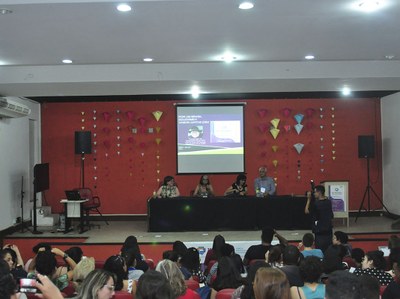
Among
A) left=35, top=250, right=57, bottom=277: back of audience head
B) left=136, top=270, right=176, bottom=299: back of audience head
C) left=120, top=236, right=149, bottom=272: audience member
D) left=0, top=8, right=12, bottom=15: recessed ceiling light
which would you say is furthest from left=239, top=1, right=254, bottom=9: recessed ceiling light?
left=136, top=270, right=176, bottom=299: back of audience head

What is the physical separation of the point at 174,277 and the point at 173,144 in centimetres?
831

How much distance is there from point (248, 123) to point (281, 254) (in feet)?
23.4

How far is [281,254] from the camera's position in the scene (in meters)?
4.62

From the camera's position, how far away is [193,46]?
6277 millimetres

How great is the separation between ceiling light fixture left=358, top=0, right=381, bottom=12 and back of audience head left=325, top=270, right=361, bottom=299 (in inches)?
129

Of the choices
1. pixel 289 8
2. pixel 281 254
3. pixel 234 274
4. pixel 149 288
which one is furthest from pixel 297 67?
pixel 149 288

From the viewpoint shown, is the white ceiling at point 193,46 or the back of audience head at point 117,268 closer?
the back of audience head at point 117,268

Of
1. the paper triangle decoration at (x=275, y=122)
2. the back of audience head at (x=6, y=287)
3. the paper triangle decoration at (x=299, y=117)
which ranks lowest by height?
the back of audience head at (x=6, y=287)

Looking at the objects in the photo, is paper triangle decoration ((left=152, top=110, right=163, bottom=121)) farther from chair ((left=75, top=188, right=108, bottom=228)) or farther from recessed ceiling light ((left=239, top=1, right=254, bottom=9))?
recessed ceiling light ((left=239, top=1, right=254, bottom=9))

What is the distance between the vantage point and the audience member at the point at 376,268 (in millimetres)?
4031

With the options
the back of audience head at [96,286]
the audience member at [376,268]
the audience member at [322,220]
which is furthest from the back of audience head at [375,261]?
the audience member at [322,220]

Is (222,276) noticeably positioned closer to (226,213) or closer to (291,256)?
(291,256)

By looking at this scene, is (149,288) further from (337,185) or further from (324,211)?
(337,185)

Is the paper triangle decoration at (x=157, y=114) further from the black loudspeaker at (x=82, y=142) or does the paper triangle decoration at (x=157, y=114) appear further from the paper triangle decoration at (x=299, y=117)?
the paper triangle decoration at (x=299, y=117)
